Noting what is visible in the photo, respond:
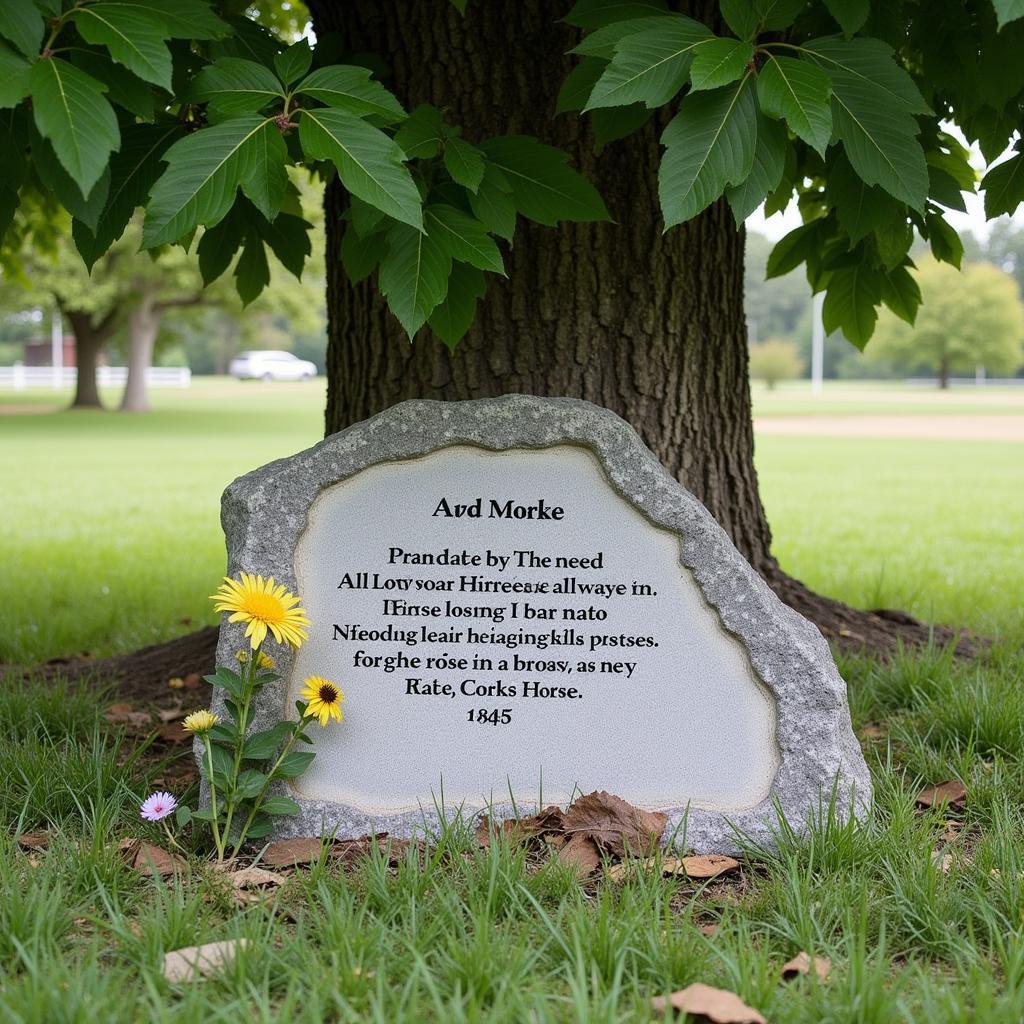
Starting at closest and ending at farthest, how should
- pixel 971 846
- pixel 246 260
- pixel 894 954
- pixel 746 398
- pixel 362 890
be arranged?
1. pixel 894 954
2. pixel 362 890
3. pixel 971 846
4. pixel 246 260
5. pixel 746 398

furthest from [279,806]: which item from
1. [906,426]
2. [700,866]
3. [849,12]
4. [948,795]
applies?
[906,426]

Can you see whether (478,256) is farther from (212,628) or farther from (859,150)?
(212,628)

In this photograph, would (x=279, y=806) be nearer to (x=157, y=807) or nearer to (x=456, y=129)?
(x=157, y=807)

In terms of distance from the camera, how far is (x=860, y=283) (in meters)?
3.53

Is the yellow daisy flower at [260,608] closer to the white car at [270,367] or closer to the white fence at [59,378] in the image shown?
the white fence at [59,378]

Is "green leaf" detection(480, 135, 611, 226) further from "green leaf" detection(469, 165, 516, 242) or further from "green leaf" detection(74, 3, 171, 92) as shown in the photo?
"green leaf" detection(74, 3, 171, 92)

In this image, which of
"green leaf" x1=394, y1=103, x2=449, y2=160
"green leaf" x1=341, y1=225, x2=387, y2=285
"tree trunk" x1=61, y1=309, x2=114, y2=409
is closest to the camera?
"green leaf" x1=394, y1=103, x2=449, y2=160

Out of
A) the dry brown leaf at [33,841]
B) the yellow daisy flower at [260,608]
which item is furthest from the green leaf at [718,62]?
the dry brown leaf at [33,841]

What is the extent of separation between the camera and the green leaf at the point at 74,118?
181 cm

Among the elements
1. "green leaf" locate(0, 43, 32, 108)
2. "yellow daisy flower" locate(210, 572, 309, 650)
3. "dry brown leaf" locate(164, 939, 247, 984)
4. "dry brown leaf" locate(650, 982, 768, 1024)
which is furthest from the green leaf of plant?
"dry brown leaf" locate(650, 982, 768, 1024)

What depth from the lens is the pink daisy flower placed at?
2445 mm

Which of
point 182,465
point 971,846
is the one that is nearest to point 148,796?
point 971,846

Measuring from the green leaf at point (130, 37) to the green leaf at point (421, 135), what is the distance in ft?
1.89

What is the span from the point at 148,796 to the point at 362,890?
713mm
